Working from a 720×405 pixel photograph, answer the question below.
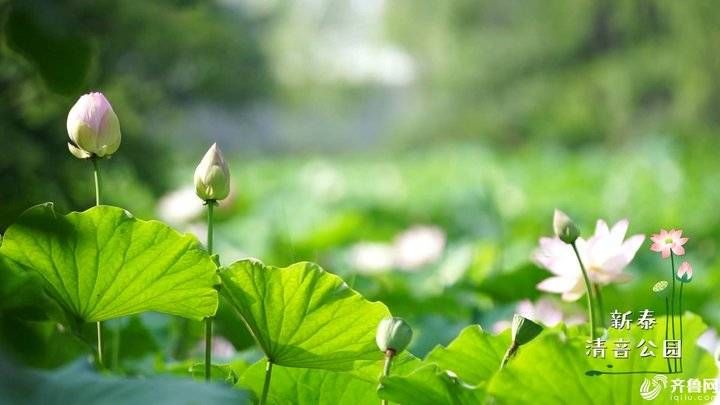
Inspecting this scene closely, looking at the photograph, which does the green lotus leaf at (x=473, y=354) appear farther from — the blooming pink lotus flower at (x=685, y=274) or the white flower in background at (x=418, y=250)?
the white flower in background at (x=418, y=250)

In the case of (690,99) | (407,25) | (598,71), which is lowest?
(690,99)

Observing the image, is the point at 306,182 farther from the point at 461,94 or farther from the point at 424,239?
the point at 461,94

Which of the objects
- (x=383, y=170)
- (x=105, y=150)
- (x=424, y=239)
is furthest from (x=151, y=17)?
(x=383, y=170)

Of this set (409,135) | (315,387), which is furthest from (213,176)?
(409,135)

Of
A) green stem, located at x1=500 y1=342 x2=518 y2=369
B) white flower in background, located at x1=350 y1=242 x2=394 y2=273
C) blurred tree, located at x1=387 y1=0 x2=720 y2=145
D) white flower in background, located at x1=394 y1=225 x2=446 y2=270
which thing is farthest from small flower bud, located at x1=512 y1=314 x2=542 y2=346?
blurred tree, located at x1=387 y1=0 x2=720 y2=145

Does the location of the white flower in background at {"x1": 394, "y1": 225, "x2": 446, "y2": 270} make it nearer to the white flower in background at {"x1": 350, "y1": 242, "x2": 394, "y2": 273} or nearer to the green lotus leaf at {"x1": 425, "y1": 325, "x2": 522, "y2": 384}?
the white flower in background at {"x1": 350, "y1": 242, "x2": 394, "y2": 273}

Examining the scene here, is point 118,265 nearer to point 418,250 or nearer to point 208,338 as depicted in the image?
point 208,338
